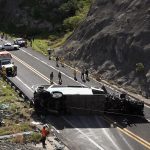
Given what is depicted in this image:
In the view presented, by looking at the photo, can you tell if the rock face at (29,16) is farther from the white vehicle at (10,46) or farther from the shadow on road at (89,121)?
the shadow on road at (89,121)

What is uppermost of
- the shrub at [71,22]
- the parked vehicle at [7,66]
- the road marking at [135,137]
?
Answer: the shrub at [71,22]

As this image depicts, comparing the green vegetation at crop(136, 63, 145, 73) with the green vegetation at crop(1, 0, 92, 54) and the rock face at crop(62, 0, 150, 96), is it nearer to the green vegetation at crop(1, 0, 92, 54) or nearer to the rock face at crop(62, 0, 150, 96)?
the rock face at crop(62, 0, 150, 96)

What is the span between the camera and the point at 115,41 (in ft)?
204

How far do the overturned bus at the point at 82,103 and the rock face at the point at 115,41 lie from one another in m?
11.1

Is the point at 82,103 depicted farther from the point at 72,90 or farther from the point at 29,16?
the point at 29,16

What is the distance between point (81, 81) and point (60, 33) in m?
30.2

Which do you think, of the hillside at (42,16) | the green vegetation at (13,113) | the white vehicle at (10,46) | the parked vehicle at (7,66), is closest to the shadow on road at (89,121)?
the green vegetation at (13,113)

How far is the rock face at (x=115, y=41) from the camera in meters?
56.7

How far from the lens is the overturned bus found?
40.8 m

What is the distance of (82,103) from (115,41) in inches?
899

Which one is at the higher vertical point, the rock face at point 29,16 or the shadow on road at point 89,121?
the rock face at point 29,16

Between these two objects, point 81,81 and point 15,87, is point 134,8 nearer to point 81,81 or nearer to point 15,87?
point 81,81

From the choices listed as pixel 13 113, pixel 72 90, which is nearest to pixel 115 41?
pixel 72 90

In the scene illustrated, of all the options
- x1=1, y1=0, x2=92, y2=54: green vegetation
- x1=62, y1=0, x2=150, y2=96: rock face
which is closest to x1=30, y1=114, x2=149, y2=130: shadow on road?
x1=62, y1=0, x2=150, y2=96: rock face
